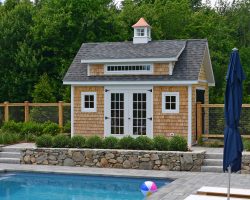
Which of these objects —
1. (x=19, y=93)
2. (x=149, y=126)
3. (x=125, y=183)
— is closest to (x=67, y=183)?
(x=125, y=183)

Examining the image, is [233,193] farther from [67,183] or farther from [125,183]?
[67,183]

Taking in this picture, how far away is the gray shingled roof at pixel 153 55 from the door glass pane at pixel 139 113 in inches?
29.4

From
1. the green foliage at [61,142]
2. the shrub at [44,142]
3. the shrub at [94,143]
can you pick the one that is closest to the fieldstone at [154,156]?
the shrub at [94,143]

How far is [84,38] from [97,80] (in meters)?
10.7

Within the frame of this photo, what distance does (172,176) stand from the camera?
14.4 metres

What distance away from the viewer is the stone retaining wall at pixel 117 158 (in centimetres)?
1555

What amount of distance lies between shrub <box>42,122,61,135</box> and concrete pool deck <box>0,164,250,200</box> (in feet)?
13.6

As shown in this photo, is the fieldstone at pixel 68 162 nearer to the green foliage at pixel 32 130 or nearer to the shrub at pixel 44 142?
the shrub at pixel 44 142

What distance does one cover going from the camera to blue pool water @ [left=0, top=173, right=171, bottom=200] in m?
12.8

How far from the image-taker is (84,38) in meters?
29.7

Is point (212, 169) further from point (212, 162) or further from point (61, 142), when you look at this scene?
point (61, 142)

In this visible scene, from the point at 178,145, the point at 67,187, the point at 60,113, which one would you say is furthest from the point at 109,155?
the point at 60,113

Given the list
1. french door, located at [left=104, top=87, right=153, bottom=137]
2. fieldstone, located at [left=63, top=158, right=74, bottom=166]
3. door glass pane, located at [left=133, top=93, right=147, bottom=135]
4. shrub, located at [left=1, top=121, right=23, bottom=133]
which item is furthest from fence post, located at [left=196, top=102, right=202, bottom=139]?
shrub, located at [left=1, top=121, right=23, bottom=133]

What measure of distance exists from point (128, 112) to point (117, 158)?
3.16 metres
